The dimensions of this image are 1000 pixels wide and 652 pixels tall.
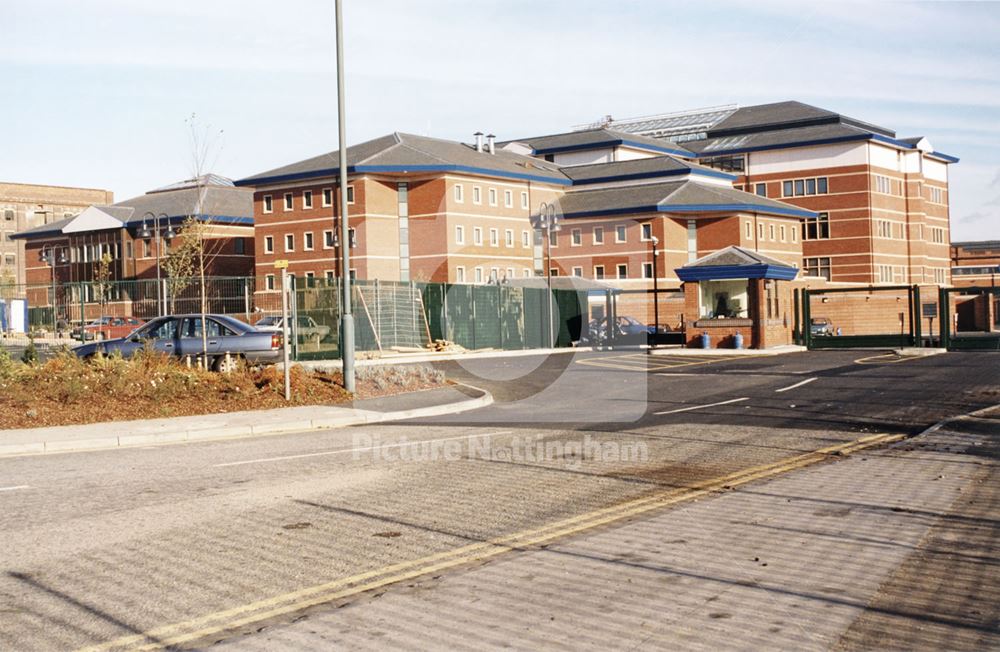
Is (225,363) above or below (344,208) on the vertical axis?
below

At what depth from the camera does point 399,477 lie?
11.7 metres

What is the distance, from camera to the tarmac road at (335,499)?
654cm

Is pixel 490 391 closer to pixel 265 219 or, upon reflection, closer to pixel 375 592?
pixel 375 592

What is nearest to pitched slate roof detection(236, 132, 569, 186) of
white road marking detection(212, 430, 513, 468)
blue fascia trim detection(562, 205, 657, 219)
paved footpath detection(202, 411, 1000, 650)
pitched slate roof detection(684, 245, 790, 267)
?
blue fascia trim detection(562, 205, 657, 219)

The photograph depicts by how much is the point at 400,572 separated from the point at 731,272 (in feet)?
123

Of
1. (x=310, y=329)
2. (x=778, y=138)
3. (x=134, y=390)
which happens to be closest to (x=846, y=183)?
(x=778, y=138)

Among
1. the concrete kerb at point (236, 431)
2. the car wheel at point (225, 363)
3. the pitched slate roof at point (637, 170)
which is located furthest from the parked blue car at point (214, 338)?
the pitched slate roof at point (637, 170)

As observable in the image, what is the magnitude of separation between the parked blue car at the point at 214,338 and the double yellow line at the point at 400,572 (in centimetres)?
1768

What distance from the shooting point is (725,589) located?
263 inches

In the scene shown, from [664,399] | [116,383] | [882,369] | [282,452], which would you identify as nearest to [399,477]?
[282,452]

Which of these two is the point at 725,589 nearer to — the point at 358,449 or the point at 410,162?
the point at 358,449

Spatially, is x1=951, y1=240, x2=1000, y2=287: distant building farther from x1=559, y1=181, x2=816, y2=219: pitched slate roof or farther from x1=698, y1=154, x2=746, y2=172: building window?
x1=559, y1=181, x2=816, y2=219: pitched slate roof

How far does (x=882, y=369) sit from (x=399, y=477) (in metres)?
22.7

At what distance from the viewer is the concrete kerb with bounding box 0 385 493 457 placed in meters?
15.3
